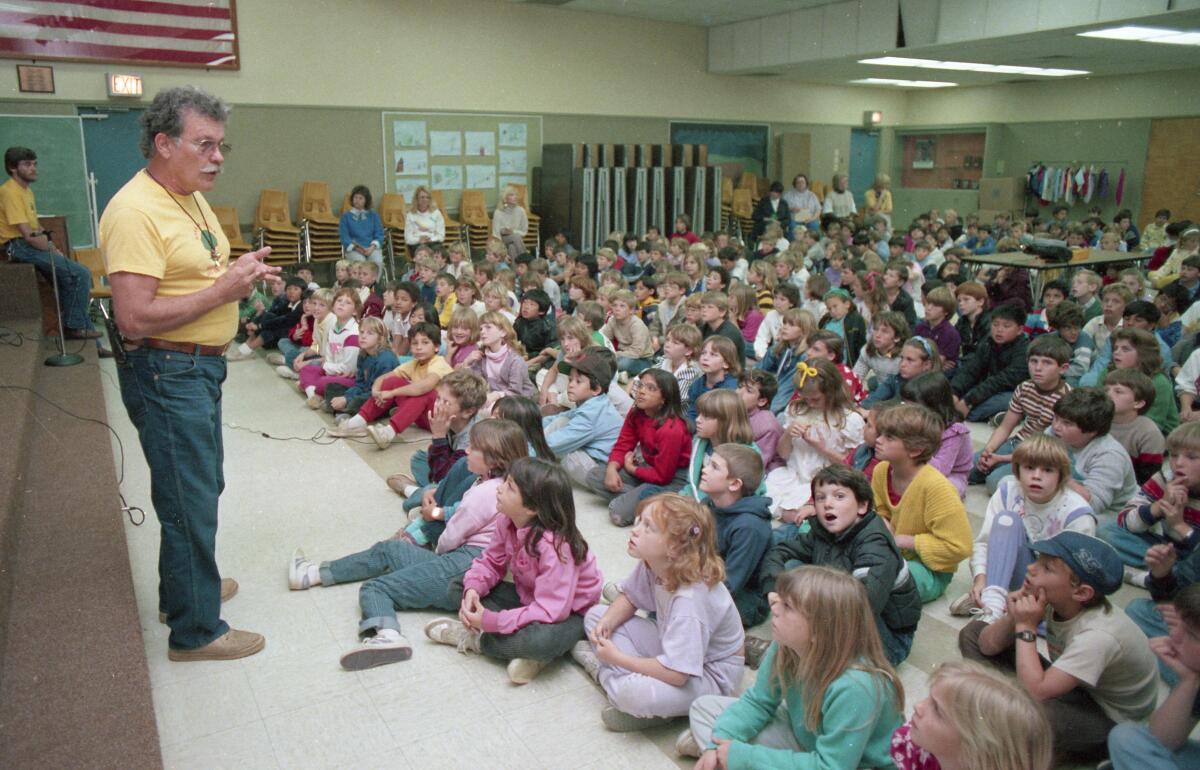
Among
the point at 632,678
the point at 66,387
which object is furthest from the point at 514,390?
the point at 632,678

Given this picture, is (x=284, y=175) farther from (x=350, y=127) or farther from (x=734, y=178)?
(x=734, y=178)

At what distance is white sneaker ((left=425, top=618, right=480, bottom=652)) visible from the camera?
117 inches

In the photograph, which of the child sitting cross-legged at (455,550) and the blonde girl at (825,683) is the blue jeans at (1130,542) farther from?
the child sitting cross-legged at (455,550)

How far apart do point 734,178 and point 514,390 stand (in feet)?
34.5

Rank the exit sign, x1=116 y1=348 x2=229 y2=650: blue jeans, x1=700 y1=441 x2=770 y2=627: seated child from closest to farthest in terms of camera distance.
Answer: x1=116 y1=348 x2=229 y2=650: blue jeans → x1=700 y1=441 x2=770 y2=627: seated child → the exit sign

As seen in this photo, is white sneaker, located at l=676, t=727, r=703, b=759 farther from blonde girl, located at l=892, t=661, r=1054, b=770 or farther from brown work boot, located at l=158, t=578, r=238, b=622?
brown work boot, located at l=158, t=578, r=238, b=622

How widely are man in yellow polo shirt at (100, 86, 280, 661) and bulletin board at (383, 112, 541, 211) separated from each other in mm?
9375

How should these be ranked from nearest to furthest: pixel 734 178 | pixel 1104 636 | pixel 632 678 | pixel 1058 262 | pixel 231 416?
pixel 1104 636, pixel 632 678, pixel 231 416, pixel 1058 262, pixel 734 178

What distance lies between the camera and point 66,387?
5.41 meters

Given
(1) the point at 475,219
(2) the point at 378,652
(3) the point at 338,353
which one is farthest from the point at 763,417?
(1) the point at 475,219

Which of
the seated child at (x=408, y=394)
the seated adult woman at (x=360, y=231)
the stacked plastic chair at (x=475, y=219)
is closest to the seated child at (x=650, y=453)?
the seated child at (x=408, y=394)

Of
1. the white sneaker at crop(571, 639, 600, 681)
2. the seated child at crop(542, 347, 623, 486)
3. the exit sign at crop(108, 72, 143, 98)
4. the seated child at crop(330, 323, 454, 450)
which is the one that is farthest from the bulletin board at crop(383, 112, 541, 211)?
the white sneaker at crop(571, 639, 600, 681)

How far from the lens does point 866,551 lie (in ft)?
8.85

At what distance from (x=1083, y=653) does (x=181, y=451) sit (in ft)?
8.49
